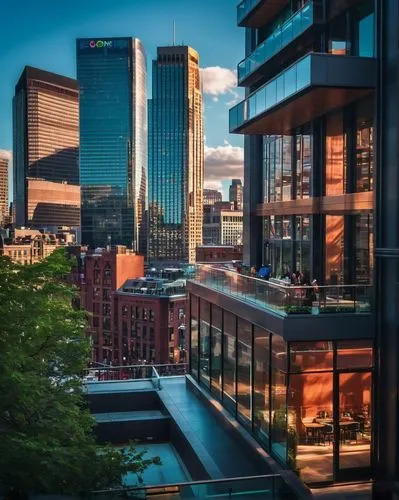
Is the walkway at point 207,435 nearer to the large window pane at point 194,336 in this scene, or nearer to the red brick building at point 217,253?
the large window pane at point 194,336

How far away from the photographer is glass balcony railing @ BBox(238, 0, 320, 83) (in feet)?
67.5

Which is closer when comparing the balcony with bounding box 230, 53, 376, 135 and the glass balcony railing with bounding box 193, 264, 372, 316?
the glass balcony railing with bounding box 193, 264, 372, 316

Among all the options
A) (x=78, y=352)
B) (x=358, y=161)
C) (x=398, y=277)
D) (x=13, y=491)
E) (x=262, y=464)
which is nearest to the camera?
(x=13, y=491)

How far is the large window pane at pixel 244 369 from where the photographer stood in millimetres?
18375

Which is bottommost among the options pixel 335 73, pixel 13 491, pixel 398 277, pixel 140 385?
pixel 140 385

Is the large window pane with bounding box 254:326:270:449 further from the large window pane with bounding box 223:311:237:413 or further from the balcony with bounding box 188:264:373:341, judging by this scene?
the large window pane with bounding box 223:311:237:413

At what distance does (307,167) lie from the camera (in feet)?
74.8

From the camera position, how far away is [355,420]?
15945 millimetres

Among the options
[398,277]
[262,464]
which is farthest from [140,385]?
[398,277]

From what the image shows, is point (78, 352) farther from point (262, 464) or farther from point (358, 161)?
point (358, 161)

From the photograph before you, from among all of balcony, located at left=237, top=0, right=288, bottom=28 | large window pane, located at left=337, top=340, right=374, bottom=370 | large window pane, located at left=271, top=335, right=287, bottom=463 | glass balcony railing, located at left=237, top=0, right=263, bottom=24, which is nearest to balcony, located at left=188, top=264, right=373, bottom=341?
large window pane, located at left=337, top=340, right=374, bottom=370

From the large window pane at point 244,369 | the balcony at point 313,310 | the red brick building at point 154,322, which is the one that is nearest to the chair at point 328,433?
the balcony at point 313,310

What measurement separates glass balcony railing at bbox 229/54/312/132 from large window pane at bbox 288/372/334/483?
25.1 ft

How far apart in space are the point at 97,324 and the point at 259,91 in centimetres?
11617
